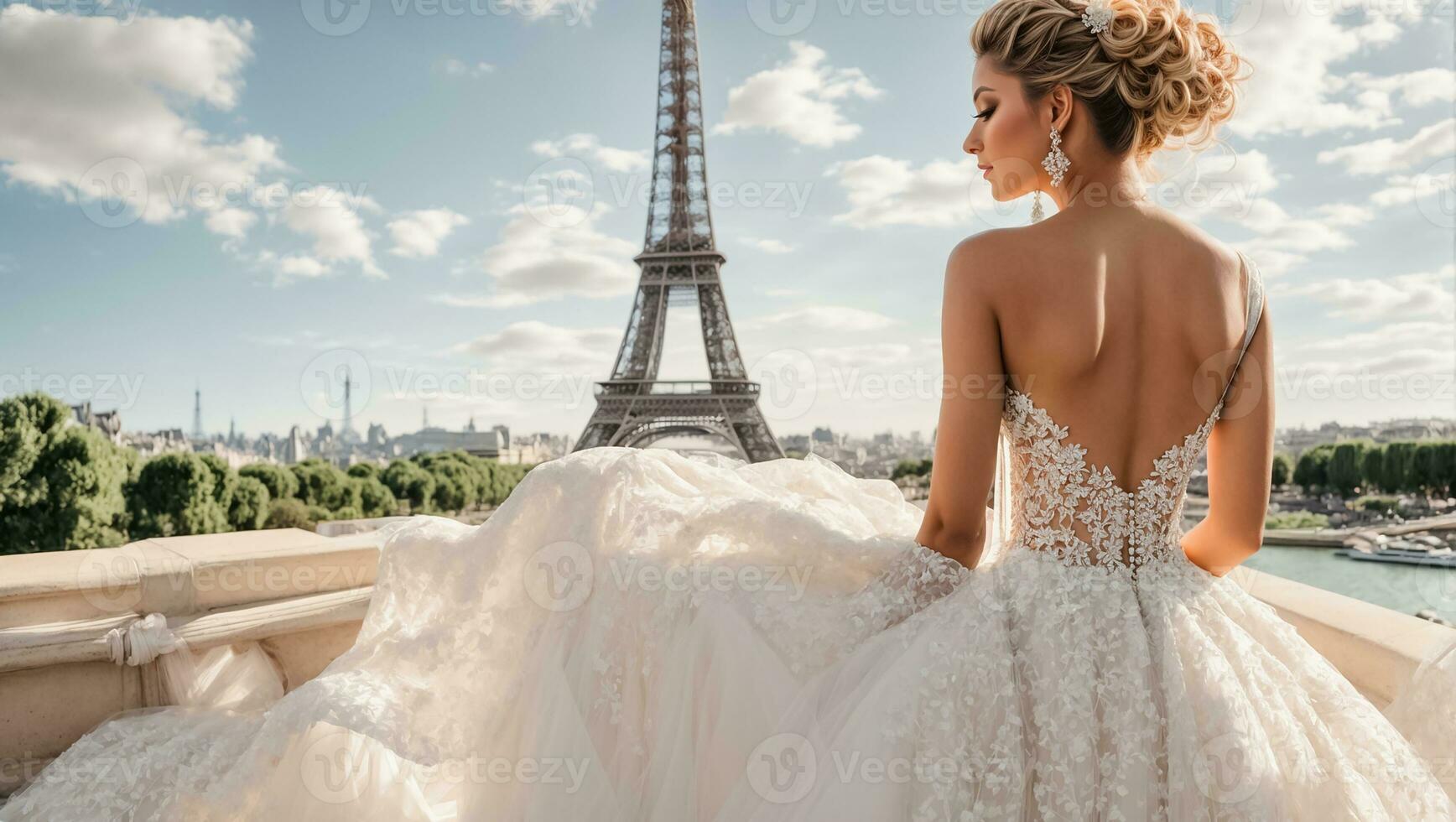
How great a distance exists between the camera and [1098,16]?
53.7 inches

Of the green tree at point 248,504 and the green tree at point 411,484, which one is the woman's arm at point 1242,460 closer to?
the green tree at point 248,504

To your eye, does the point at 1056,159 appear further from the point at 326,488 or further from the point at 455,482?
the point at 455,482

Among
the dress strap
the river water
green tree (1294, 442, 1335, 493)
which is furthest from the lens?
green tree (1294, 442, 1335, 493)

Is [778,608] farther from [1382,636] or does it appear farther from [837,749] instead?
[1382,636]

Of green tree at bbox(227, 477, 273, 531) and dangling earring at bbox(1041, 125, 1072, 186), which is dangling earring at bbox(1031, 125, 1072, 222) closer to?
dangling earring at bbox(1041, 125, 1072, 186)

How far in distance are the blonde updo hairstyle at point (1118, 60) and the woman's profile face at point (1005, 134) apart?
2cm

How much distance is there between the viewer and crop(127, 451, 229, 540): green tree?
63.1 feet

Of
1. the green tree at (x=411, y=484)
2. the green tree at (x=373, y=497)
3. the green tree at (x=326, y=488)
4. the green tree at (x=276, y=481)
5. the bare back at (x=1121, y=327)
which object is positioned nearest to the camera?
the bare back at (x=1121, y=327)

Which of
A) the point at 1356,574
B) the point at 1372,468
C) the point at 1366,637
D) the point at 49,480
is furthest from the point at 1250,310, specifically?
the point at 1372,468

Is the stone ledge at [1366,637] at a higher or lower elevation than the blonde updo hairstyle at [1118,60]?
lower

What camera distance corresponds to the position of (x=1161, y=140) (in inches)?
58.9

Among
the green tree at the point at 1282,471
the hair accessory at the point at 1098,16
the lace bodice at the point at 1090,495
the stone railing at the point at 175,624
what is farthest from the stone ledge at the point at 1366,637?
the green tree at the point at 1282,471

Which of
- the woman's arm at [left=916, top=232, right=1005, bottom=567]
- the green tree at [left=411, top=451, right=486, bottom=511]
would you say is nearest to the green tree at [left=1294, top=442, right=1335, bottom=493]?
the green tree at [left=411, top=451, right=486, bottom=511]

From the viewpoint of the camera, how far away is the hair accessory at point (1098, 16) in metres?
1.36
